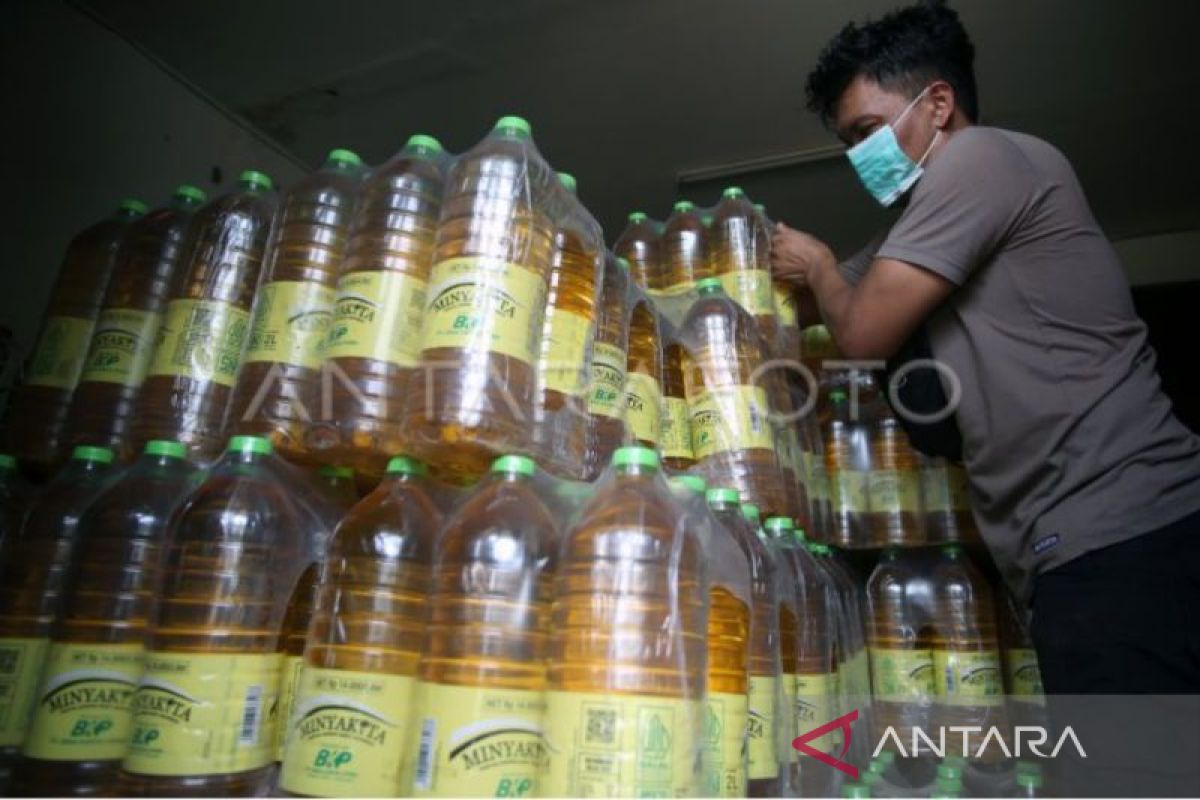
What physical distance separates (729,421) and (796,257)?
0.58 meters

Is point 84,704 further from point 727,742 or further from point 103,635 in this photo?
point 727,742

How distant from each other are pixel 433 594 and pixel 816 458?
1.36 metres

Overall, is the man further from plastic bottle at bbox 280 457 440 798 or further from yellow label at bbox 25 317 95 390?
yellow label at bbox 25 317 95 390

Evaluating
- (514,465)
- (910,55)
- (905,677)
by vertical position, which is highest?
(910,55)

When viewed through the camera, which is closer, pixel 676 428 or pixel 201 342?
pixel 201 342

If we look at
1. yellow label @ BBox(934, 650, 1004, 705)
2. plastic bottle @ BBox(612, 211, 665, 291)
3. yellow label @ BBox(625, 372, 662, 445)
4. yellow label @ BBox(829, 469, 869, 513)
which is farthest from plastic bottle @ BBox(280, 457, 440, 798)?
yellow label @ BBox(934, 650, 1004, 705)

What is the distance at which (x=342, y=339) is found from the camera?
115 cm

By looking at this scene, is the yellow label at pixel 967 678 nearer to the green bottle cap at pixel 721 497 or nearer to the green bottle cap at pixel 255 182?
the green bottle cap at pixel 721 497

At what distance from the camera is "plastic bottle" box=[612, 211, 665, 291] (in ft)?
7.00

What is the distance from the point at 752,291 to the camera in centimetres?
191

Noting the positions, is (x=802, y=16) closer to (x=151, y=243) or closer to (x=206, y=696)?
(x=151, y=243)

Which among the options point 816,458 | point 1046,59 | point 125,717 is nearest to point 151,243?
point 125,717

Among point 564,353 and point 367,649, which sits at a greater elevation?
point 564,353

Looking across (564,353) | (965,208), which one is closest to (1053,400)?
(965,208)
